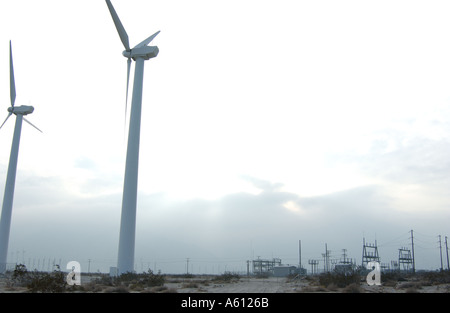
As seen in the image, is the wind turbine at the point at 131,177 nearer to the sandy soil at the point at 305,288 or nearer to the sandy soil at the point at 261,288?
the sandy soil at the point at 261,288

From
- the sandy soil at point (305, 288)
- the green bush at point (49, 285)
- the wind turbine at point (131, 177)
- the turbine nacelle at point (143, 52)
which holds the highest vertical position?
the turbine nacelle at point (143, 52)

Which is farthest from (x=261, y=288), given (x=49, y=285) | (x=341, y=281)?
(x=49, y=285)

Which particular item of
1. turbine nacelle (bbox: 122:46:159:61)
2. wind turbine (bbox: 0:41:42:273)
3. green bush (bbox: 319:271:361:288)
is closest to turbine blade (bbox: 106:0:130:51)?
turbine nacelle (bbox: 122:46:159:61)

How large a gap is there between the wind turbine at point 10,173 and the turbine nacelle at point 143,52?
28255 mm

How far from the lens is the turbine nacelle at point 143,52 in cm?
4691

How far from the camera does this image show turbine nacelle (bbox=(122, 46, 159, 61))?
4691cm

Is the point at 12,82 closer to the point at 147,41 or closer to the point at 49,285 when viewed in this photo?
the point at 147,41

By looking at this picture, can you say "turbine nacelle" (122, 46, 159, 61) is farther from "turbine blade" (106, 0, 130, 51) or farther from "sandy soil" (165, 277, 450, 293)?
"sandy soil" (165, 277, 450, 293)

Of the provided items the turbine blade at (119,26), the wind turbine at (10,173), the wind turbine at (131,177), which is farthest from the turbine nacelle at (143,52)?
the wind turbine at (10,173)

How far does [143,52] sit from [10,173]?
3378 centimetres

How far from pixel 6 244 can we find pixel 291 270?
52124 mm

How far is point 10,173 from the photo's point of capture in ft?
213

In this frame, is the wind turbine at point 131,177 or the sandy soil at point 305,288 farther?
the wind turbine at point 131,177
